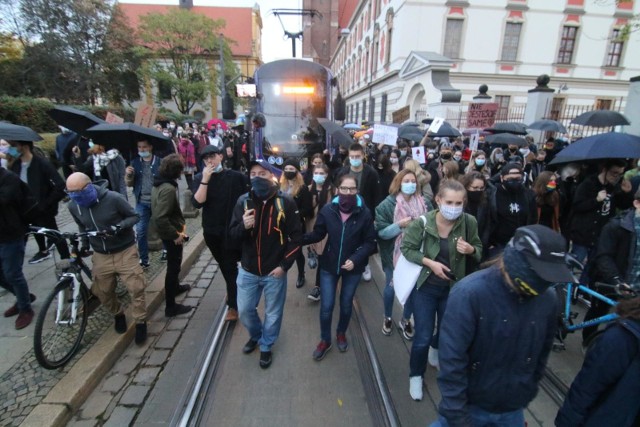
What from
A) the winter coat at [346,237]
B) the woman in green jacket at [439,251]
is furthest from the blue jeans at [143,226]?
the woman in green jacket at [439,251]

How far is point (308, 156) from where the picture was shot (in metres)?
10.8

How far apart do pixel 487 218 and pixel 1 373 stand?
540cm

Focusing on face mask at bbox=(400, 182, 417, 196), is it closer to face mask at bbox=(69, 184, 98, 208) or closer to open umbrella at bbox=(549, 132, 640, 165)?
open umbrella at bbox=(549, 132, 640, 165)

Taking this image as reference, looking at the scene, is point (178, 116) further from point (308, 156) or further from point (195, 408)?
point (195, 408)

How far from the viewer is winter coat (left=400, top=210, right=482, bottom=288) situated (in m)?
2.90

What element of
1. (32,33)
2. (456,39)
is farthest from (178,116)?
(456,39)

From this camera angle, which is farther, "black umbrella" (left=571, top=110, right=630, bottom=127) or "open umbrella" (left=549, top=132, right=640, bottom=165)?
"black umbrella" (left=571, top=110, right=630, bottom=127)

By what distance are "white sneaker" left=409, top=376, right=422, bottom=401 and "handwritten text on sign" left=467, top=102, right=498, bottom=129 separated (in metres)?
9.12

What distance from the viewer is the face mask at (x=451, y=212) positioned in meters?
2.80

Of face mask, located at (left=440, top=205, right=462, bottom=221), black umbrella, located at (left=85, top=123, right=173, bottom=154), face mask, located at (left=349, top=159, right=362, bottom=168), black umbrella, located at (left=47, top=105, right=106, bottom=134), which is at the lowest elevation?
face mask, located at (left=440, top=205, right=462, bottom=221)

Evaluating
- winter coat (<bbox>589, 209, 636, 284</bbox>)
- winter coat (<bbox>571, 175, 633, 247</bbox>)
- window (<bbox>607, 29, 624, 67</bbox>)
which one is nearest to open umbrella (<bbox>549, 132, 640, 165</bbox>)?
winter coat (<bbox>571, 175, 633, 247</bbox>)

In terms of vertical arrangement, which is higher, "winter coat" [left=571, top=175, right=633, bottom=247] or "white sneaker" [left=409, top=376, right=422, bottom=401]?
"winter coat" [left=571, top=175, right=633, bottom=247]

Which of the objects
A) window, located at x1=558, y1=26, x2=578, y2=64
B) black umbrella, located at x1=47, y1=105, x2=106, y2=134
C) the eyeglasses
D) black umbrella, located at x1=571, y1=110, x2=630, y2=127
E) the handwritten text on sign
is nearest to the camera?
the eyeglasses

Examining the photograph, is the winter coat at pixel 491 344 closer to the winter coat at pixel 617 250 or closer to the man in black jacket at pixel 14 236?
the winter coat at pixel 617 250
